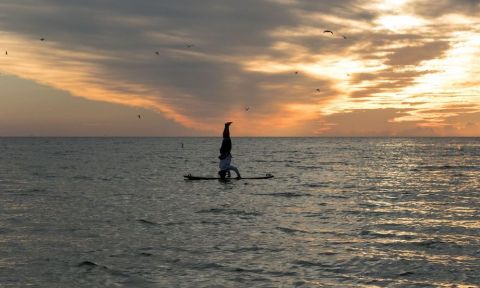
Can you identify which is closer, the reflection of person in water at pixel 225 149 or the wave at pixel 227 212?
the wave at pixel 227 212

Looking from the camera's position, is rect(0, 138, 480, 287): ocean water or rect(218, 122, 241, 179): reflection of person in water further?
A: rect(218, 122, 241, 179): reflection of person in water

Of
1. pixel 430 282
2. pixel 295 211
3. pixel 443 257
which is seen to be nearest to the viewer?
pixel 430 282

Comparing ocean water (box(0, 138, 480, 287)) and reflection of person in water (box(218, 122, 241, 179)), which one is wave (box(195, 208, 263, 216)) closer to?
ocean water (box(0, 138, 480, 287))

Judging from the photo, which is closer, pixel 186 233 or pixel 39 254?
pixel 39 254

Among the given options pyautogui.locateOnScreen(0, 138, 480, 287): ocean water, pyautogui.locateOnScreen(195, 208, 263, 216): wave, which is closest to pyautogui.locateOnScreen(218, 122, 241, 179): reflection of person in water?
pyautogui.locateOnScreen(0, 138, 480, 287): ocean water

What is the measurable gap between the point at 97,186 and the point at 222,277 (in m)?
28.2

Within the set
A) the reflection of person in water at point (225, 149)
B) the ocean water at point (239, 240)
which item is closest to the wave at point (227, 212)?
the ocean water at point (239, 240)

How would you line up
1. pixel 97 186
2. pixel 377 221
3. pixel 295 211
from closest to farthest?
pixel 377 221 < pixel 295 211 < pixel 97 186

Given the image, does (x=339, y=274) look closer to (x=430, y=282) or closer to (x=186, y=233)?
(x=430, y=282)

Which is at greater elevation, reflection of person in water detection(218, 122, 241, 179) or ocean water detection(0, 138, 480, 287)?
reflection of person in water detection(218, 122, 241, 179)

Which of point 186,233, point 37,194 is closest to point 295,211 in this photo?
A: point 186,233

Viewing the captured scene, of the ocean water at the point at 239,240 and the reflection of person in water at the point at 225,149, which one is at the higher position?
the reflection of person in water at the point at 225,149

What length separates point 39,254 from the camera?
1551 centimetres

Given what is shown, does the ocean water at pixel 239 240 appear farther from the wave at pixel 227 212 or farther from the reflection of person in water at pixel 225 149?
the reflection of person in water at pixel 225 149
